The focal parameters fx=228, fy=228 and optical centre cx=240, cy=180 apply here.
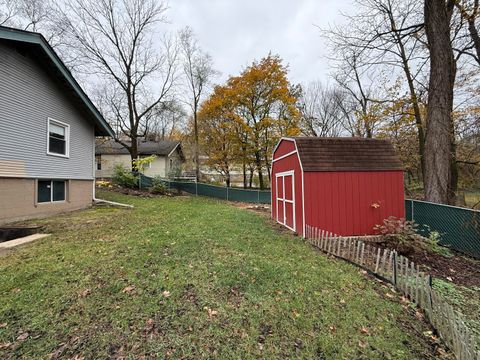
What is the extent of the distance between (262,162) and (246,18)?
447 inches

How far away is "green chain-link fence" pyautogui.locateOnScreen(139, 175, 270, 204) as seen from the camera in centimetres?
1816

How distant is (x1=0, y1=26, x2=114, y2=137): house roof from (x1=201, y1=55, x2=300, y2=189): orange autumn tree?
36.7 feet

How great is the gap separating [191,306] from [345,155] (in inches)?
270

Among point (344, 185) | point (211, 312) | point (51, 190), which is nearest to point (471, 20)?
point (344, 185)

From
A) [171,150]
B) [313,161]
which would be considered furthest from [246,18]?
[171,150]

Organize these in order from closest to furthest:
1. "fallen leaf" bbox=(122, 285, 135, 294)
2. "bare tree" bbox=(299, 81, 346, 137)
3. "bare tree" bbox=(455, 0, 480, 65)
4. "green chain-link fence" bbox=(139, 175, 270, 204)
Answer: "fallen leaf" bbox=(122, 285, 135, 294) < "bare tree" bbox=(455, 0, 480, 65) < "green chain-link fence" bbox=(139, 175, 270, 204) < "bare tree" bbox=(299, 81, 346, 137)

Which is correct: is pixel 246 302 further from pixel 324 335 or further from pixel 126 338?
pixel 126 338

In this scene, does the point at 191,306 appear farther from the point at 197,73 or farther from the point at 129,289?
the point at 197,73

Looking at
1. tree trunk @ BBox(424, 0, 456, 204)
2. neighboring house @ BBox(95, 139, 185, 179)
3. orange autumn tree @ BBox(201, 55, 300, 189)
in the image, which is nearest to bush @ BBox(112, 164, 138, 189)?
orange autumn tree @ BBox(201, 55, 300, 189)

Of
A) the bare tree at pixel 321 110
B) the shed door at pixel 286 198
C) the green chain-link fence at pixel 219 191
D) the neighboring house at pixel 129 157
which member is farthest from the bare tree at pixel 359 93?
the neighboring house at pixel 129 157

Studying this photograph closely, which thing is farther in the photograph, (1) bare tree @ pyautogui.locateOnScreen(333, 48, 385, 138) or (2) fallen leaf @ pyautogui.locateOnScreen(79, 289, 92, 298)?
(1) bare tree @ pyautogui.locateOnScreen(333, 48, 385, 138)

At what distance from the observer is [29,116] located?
26.0ft

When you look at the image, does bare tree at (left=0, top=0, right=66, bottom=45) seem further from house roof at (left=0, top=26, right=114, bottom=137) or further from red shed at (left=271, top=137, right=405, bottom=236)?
red shed at (left=271, top=137, right=405, bottom=236)

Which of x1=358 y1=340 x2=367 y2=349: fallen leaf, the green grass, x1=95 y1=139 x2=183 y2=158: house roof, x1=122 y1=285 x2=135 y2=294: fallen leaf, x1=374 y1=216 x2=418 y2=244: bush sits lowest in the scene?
the green grass
